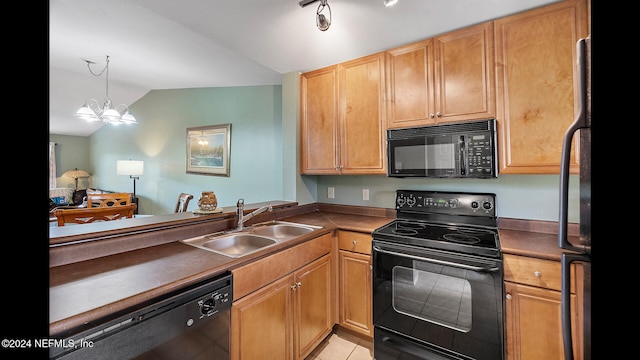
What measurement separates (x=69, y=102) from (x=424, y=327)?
22.0 feet

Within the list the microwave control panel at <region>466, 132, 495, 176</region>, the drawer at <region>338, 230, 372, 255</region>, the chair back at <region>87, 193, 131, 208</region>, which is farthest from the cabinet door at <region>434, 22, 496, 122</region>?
the chair back at <region>87, 193, 131, 208</region>

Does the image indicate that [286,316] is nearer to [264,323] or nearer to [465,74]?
[264,323]

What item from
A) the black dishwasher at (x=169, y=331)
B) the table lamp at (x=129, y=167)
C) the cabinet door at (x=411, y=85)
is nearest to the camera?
the black dishwasher at (x=169, y=331)

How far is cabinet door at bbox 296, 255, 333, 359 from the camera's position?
5.54 ft

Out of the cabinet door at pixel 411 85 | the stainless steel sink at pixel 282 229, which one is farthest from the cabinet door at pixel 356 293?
the cabinet door at pixel 411 85

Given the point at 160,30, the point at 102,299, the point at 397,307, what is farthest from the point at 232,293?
the point at 160,30

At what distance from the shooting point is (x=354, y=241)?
1999 mm

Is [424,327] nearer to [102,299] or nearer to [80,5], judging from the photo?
[102,299]

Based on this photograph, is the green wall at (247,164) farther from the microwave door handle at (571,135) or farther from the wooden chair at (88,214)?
the wooden chair at (88,214)

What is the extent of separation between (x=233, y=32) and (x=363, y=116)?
116 cm

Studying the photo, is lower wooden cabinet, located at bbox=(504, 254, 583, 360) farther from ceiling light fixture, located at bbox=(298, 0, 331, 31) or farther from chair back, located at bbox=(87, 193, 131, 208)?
chair back, located at bbox=(87, 193, 131, 208)

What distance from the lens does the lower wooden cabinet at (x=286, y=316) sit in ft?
4.29

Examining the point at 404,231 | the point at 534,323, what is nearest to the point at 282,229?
the point at 404,231

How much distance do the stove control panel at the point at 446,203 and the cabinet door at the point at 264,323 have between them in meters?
1.19
